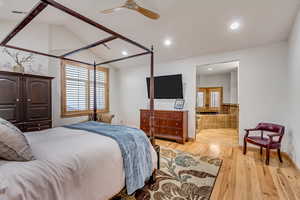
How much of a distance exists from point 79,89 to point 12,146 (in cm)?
391

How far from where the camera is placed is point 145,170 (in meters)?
1.88

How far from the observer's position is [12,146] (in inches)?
42.3

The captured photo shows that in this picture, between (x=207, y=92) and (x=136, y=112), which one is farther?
(x=207, y=92)

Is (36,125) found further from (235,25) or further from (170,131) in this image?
(235,25)

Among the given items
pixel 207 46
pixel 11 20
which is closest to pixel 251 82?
pixel 207 46

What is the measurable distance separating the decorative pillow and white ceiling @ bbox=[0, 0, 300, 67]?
2.95 m

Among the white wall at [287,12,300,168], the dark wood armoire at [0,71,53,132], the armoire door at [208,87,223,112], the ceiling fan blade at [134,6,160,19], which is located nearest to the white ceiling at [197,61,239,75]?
the armoire door at [208,87,223,112]

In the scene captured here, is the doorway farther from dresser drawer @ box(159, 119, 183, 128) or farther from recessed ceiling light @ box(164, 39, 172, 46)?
recessed ceiling light @ box(164, 39, 172, 46)

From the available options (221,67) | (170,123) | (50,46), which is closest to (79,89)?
(50,46)

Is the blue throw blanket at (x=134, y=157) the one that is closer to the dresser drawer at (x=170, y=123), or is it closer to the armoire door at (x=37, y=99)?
the armoire door at (x=37, y=99)

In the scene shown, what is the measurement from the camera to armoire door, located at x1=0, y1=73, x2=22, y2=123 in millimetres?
2699

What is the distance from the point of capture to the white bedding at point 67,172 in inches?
36.0

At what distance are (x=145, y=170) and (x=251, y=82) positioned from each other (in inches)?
134

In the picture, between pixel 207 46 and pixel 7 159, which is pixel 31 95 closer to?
pixel 7 159
